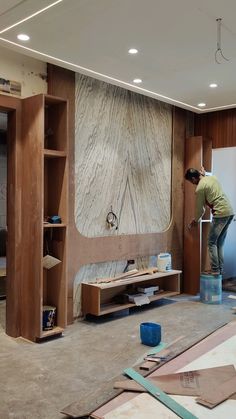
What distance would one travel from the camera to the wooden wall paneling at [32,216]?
3.66m

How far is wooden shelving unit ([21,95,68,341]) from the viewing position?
3669mm


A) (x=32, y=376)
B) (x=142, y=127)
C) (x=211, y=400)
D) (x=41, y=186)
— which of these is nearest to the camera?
(x=211, y=400)

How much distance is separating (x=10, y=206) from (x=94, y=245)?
44.9 inches

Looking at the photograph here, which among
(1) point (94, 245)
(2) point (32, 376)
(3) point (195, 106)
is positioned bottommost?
(2) point (32, 376)

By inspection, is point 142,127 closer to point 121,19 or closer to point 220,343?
point 121,19

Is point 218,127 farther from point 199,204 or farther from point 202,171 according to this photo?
point 199,204

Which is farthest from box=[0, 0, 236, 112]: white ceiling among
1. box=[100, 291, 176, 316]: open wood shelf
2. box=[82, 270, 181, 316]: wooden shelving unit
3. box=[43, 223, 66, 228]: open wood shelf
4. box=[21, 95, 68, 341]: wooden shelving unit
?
box=[100, 291, 176, 316]: open wood shelf

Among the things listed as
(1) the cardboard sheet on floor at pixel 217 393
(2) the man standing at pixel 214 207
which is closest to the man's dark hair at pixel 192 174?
(2) the man standing at pixel 214 207

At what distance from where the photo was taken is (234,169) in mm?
6977

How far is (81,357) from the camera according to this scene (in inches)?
132

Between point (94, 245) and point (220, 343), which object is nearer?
point (220, 343)

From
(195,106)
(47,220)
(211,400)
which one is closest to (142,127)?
(195,106)

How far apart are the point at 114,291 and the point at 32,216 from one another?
5.55 ft

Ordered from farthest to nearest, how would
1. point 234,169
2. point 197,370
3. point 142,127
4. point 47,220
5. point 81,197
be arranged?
point 234,169 → point 142,127 → point 81,197 → point 47,220 → point 197,370
